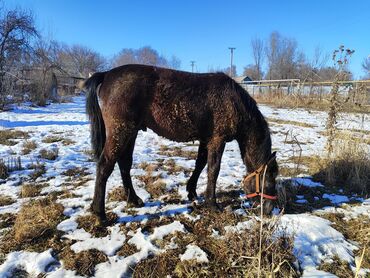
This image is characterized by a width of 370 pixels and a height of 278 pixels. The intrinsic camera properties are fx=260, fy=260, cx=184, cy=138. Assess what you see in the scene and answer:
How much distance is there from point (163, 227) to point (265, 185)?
141 cm

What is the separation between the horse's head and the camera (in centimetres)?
333

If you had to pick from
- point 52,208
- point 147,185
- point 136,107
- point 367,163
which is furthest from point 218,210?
point 367,163

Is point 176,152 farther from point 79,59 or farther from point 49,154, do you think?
point 79,59

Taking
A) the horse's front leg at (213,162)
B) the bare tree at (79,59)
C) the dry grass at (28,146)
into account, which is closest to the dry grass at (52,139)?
the dry grass at (28,146)

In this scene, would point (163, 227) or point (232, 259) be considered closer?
point (232, 259)

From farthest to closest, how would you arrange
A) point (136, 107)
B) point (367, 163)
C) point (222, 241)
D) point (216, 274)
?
1. point (367, 163)
2. point (136, 107)
3. point (222, 241)
4. point (216, 274)

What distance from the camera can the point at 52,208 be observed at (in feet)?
11.0

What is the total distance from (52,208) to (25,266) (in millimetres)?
1022

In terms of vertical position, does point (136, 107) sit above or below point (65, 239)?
above

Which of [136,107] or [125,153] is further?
[125,153]

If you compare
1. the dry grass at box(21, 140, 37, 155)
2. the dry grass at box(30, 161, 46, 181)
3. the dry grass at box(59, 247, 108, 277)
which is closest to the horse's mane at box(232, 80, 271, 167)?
the dry grass at box(59, 247, 108, 277)

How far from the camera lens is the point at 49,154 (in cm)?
563

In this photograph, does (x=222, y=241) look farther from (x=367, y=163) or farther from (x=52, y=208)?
(x=367, y=163)

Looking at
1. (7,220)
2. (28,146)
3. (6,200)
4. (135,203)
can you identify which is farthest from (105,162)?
(28,146)
